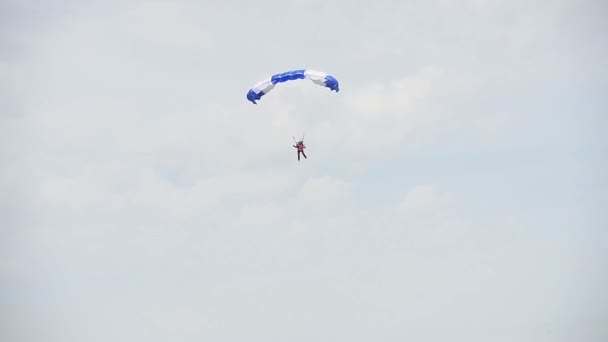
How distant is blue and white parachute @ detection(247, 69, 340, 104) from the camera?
7819 cm

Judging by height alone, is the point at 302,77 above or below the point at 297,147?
above

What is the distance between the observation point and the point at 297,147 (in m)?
82.2

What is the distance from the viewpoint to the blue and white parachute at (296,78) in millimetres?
78188

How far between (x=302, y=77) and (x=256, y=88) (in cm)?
517

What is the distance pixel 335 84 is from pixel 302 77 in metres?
3.43

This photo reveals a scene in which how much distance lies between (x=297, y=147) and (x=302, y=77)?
7844mm

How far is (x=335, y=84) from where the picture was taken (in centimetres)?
7875

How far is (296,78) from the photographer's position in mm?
78812

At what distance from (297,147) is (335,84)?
321 inches

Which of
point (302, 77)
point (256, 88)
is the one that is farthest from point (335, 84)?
point (256, 88)

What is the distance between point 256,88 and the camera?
80438 mm

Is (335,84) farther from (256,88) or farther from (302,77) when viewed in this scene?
(256,88)
